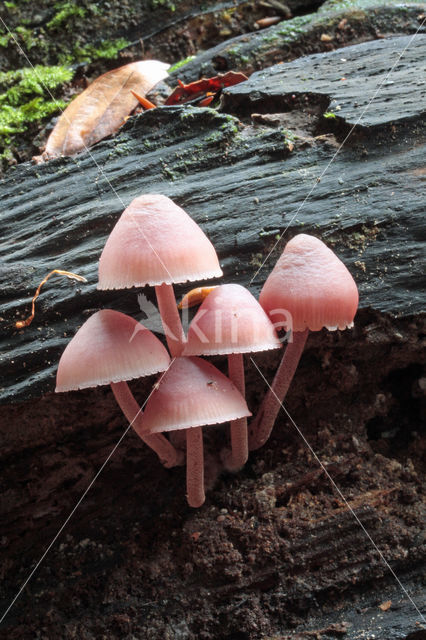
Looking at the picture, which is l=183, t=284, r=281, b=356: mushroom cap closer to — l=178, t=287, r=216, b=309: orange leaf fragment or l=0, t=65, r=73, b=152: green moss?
l=178, t=287, r=216, b=309: orange leaf fragment

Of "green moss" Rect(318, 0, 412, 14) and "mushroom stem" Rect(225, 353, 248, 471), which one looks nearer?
"mushroom stem" Rect(225, 353, 248, 471)

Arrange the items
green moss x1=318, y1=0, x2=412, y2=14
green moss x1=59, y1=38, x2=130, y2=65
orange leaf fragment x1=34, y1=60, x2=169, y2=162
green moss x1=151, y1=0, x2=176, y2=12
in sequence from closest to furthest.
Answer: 1. orange leaf fragment x1=34, y1=60, x2=169, y2=162
2. green moss x1=318, y1=0, x2=412, y2=14
3. green moss x1=59, y1=38, x2=130, y2=65
4. green moss x1=151, y1=0, x2=176, y2=12

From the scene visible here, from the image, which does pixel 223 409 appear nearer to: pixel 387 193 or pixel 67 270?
pixel 67 270

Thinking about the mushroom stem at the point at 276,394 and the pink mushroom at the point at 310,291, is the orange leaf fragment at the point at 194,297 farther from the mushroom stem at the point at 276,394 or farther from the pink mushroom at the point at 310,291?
the mushroom stem at the point at 276,394

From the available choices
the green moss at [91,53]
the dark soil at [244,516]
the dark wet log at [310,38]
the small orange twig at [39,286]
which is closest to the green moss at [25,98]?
the green moss at [91,53]

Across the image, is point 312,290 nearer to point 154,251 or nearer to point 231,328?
point 231,328

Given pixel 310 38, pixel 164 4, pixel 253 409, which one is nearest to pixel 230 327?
pixel 253 409

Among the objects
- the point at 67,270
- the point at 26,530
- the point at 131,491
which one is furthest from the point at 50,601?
the point at 67,270

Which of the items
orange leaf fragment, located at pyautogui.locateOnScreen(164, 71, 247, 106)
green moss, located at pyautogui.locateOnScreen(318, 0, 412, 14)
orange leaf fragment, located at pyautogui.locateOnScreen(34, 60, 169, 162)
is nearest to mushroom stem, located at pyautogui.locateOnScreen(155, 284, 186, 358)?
orange leaf fragment, located at pyautogui.locateOnScreen(34, 60, 169, 162)
